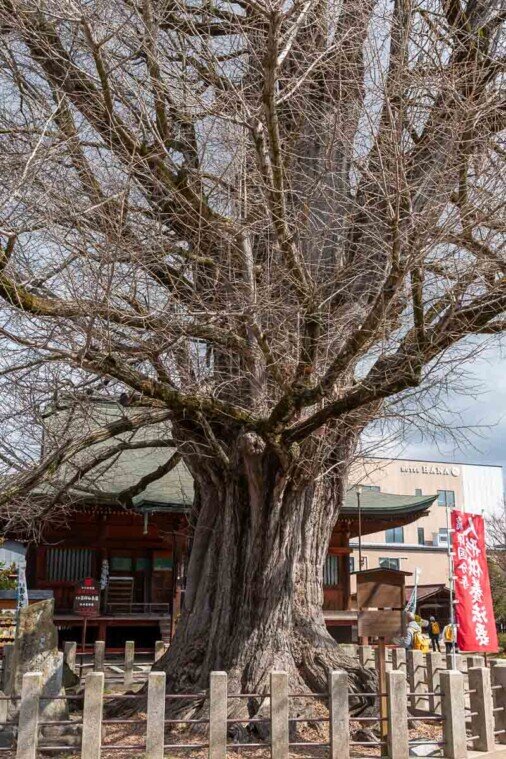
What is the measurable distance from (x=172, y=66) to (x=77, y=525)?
1408 cm

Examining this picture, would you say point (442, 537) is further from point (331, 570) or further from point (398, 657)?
point (398, 657)

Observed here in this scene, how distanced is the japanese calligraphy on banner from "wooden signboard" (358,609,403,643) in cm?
112

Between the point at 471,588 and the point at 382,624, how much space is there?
1.53 meters

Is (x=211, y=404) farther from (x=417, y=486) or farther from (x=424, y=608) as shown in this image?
(x=417, y=486)

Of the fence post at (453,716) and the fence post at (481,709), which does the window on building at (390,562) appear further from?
the fence post at (453,716)

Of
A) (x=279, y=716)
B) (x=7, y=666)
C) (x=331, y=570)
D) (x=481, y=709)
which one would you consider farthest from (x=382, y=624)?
(x=331, y=570)

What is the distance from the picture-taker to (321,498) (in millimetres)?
9219

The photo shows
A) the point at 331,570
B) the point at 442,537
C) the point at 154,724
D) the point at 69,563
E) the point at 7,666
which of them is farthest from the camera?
the point at 442,537

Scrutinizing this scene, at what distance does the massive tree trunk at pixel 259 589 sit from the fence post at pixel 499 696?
4.27ft

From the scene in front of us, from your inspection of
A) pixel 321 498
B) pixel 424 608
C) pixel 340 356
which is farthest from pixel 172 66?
pixel 424 608

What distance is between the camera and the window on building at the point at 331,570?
69.6 ft

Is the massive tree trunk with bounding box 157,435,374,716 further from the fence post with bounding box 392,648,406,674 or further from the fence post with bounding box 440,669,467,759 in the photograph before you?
the fence post with bounding box 392,648,406,674

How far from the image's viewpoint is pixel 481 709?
723cm

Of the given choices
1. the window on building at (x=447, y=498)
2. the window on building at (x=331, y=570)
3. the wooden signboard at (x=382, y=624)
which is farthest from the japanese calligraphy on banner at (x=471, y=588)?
the window on building at (x=447, y=498)
